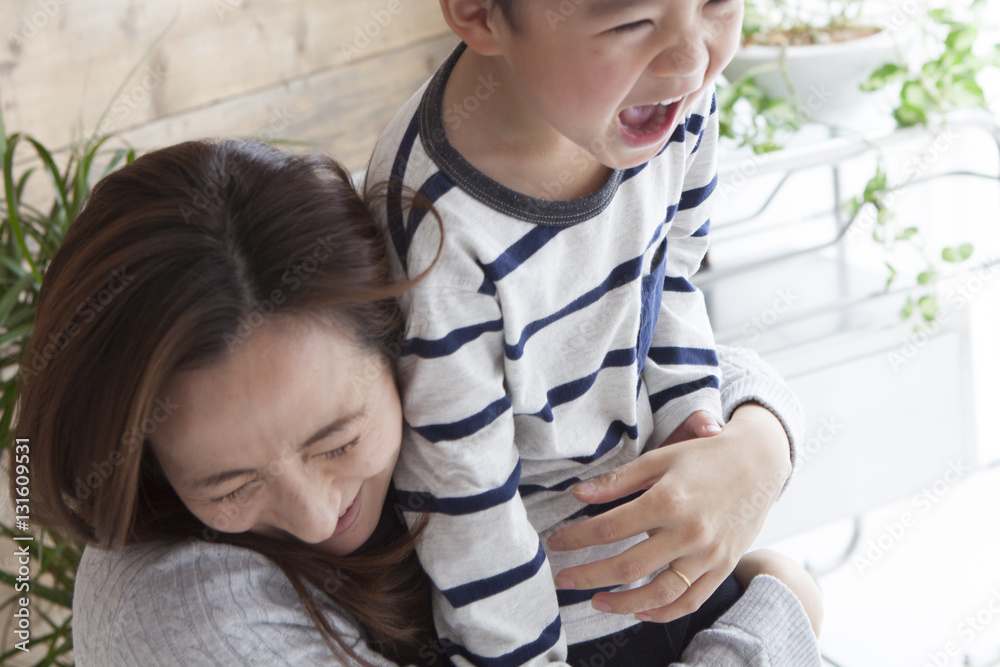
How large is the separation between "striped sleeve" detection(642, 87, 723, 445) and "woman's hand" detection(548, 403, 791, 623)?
0.05 meters

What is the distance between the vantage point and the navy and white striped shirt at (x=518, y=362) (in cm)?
74

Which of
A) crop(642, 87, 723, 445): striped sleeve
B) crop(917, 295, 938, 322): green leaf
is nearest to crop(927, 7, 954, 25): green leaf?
crop(917, 295, 938, 322): green leaf

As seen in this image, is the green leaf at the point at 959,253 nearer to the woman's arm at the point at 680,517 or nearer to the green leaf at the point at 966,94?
the green leaf at the point at 966,94

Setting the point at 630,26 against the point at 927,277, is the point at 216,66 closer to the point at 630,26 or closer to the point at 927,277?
the point at 927,277

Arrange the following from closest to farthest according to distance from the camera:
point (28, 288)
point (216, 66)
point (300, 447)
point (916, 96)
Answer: point (300, 447) → point (28, 288) → point (916, 96) → point (216, 66)

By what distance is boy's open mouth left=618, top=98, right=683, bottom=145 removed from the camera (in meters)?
0.70

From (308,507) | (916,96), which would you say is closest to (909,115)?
(916,96)

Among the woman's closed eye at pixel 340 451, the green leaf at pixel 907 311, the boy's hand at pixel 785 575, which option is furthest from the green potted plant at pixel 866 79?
the woman's closed eye at pixel 340 451

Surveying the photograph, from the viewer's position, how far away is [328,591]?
0.87m

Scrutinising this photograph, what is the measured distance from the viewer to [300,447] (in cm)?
74

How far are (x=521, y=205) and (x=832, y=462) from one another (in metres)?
1.09

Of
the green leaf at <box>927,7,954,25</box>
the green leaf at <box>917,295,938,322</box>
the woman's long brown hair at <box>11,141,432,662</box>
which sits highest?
the woman's long brown hair at <box>11,141,432,662</box>

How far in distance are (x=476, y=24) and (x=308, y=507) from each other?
15.5 inches

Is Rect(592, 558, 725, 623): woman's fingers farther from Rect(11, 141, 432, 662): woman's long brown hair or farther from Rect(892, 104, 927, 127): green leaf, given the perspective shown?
Rect(892, 104, 927, 127): green leaf
